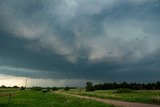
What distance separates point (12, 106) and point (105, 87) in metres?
132

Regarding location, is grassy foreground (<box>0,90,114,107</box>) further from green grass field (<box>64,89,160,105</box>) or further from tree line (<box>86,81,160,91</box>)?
tree line (<box>86,81,160,91</box>)

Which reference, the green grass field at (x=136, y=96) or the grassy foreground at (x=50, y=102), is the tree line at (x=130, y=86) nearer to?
the green grass field at (x=136, y=96)

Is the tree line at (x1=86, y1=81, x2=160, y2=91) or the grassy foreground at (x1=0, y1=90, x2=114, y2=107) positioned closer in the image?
the grassy foreground at (x1=0, y1=90, x2=114, y2=107)

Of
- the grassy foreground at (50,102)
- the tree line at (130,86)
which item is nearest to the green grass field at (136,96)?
the grassy foreground at (50,102)

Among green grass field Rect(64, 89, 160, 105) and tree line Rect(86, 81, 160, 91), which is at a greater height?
tree line Rect(86, 81, 160, 91)

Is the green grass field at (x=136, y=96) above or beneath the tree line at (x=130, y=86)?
beneath

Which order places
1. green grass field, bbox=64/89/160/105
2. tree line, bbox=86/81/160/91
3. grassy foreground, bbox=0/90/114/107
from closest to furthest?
grassy foreground, bbox=0/90/114/107 < green grass field, bbox=64/89/160/105 < tree line, bbox=86/81/160/91

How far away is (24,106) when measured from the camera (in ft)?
122

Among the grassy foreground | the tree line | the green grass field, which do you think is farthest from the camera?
the tree line

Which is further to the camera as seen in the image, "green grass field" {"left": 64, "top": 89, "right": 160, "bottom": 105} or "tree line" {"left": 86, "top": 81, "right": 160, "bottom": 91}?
"tree line" {"left": 86, "top": 81, "right": 160, "bottom": 91}

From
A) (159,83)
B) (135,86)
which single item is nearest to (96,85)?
(135,86)

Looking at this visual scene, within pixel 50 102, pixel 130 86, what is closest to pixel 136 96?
pixel 50 102

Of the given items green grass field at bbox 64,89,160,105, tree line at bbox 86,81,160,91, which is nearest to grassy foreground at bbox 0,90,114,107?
green grass field at bbox 64,89,160,105

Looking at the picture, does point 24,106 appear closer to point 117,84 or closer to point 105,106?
point 105,106
